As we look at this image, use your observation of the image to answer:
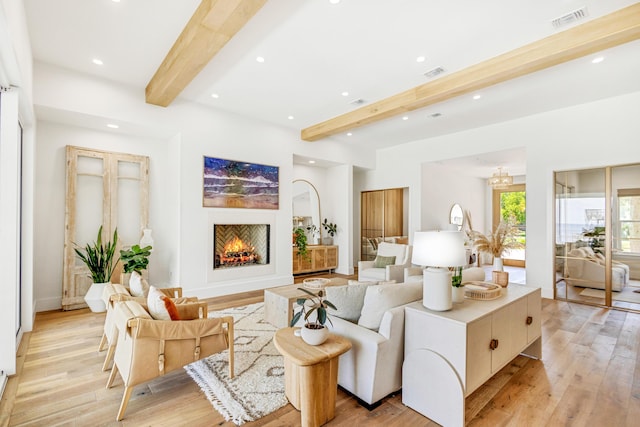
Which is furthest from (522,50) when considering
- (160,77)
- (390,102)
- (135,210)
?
(135,210)

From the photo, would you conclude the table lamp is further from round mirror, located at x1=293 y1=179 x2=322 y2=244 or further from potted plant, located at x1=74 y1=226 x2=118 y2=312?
round mirror, located at x1=293 y1=179 x2=322 y2=244

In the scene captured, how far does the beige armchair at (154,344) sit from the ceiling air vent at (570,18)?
4293 mm

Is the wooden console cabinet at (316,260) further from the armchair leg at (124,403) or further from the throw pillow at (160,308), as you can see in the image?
the armchair leg at (124,403)

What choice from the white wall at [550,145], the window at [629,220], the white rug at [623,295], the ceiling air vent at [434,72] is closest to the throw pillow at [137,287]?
the ceiling air vent at [434,72]

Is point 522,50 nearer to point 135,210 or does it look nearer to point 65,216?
point 135,210

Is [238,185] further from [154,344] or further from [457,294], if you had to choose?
[457,294]

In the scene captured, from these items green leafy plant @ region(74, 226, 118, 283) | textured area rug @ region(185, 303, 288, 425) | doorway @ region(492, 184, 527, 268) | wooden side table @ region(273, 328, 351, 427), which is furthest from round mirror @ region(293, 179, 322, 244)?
doorway @ region(492, 184, 527, 268)

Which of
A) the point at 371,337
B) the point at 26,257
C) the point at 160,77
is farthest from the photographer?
the point at 160,77

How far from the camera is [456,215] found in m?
8.95

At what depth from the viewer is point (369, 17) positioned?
2967 mm

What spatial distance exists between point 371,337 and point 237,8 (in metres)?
2.92

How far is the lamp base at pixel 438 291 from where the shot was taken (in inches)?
89.6

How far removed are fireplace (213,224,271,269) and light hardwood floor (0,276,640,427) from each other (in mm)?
2664

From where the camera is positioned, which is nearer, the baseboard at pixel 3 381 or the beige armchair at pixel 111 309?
the baseboard at pixel 3 381
